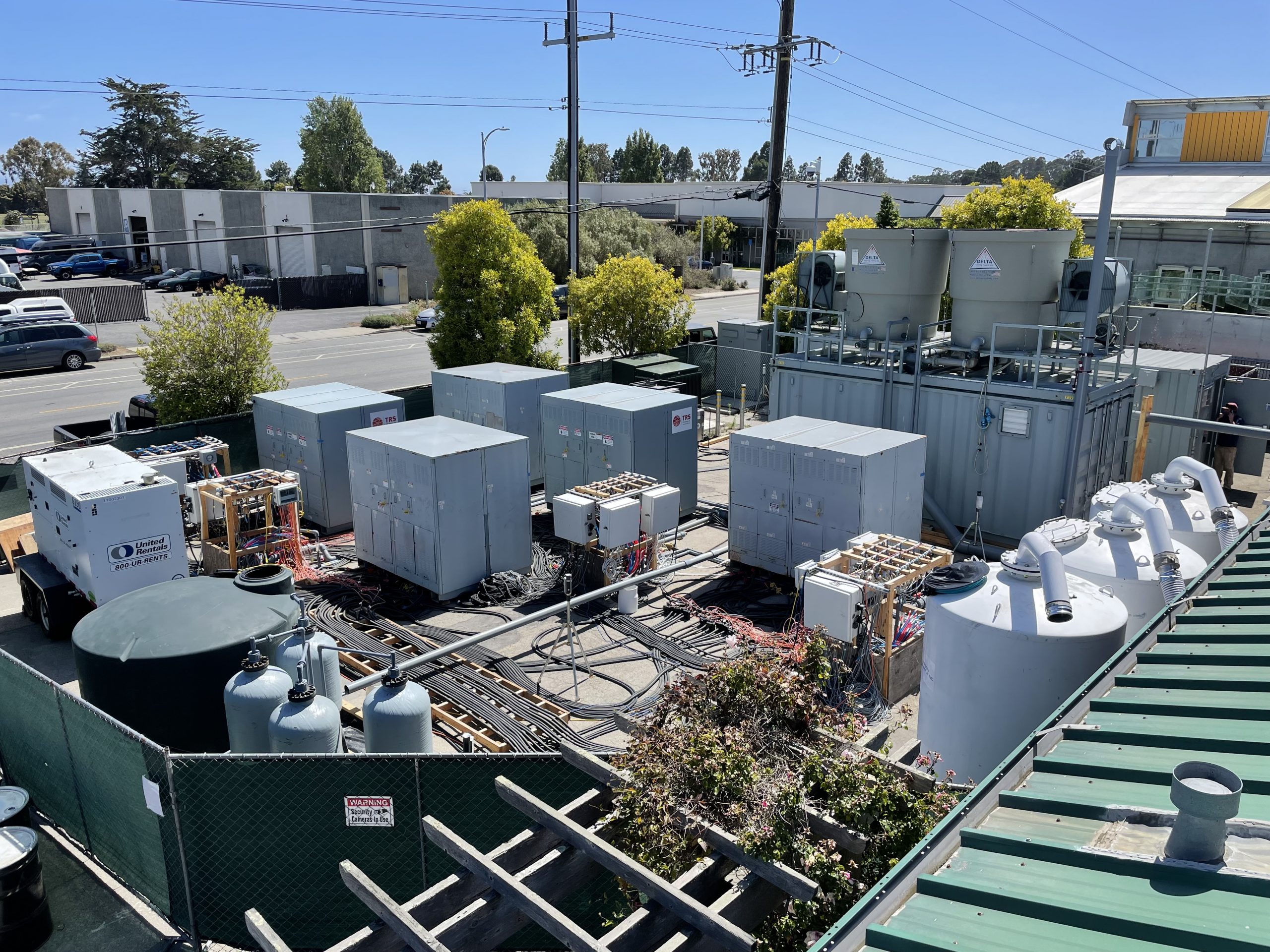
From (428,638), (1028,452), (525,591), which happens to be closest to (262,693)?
(428,638)

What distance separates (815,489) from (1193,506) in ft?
16.3

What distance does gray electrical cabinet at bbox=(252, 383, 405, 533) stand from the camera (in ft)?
55.7

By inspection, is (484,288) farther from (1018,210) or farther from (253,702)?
(253,702)

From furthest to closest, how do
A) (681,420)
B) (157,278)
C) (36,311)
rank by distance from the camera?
1. (157,278)
2. (36,311)
3. (681,420)

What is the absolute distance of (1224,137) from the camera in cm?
3716

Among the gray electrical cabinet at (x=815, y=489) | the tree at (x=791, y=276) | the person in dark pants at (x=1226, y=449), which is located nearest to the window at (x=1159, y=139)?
the tree at (x=791, y=276)

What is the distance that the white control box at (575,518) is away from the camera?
14.3 metres

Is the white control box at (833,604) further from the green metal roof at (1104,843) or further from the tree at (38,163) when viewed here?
the tree at (38,163)

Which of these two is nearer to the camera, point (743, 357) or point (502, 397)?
point (502, 397)

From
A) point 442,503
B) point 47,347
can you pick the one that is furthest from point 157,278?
point 442,503

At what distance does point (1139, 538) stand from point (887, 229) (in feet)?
31.0

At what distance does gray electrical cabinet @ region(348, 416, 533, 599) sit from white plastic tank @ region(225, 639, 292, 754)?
5317 mm

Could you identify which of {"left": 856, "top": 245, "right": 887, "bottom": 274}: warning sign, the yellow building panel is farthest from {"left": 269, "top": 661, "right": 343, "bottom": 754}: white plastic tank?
the yellow building panel

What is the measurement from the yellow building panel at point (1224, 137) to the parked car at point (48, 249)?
64.0m
